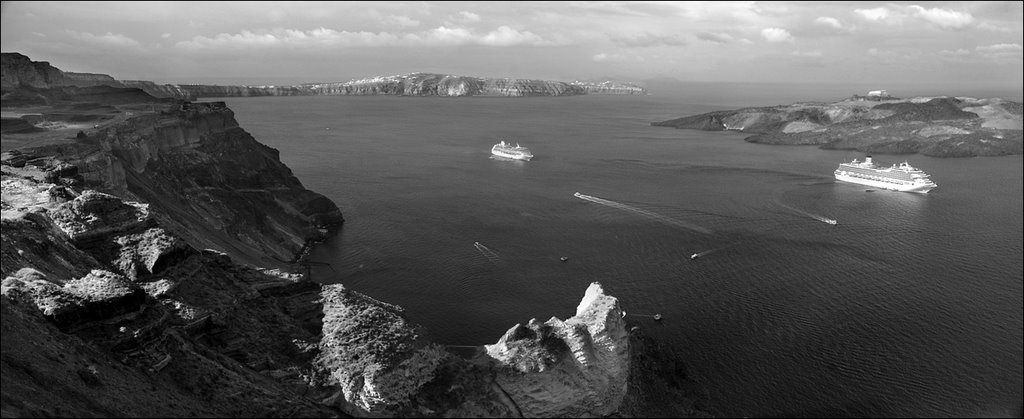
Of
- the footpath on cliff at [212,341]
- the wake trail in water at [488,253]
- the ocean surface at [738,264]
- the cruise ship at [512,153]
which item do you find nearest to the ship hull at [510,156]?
the cruise ship at [512,153]

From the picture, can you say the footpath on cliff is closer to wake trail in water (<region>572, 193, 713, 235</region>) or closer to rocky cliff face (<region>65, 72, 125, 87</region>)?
wake trail in water (<region>572, 193, 713, 235</region>)

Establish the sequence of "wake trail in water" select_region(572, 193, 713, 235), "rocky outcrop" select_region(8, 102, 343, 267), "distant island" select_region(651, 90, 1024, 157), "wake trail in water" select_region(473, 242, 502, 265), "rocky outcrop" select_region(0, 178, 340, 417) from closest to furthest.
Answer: "rocky outcrop" select_region(0, 178, 340, 417)
"rocky outcrop" select_region(8, 102, 343, 267)
"wake trail in water" select_region(473, 242, 502, 265)
"wake trail in water" select_region(572, 193, 713, 235)
"distant island" select_region(651, 90, 1024, 157)

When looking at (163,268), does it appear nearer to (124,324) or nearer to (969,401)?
(124,324)

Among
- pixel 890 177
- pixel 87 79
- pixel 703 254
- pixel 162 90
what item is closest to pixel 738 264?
pixel 703 254

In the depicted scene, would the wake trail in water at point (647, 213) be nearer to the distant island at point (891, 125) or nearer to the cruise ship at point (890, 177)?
the cruise ship at point (890, 177)

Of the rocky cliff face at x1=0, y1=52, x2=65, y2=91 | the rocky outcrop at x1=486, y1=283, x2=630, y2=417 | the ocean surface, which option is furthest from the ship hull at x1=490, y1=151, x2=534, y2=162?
the rocky outcrop at x1=486, y1=283, x2=630, y2=417

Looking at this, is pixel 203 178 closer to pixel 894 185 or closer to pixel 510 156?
pixel 510 156
